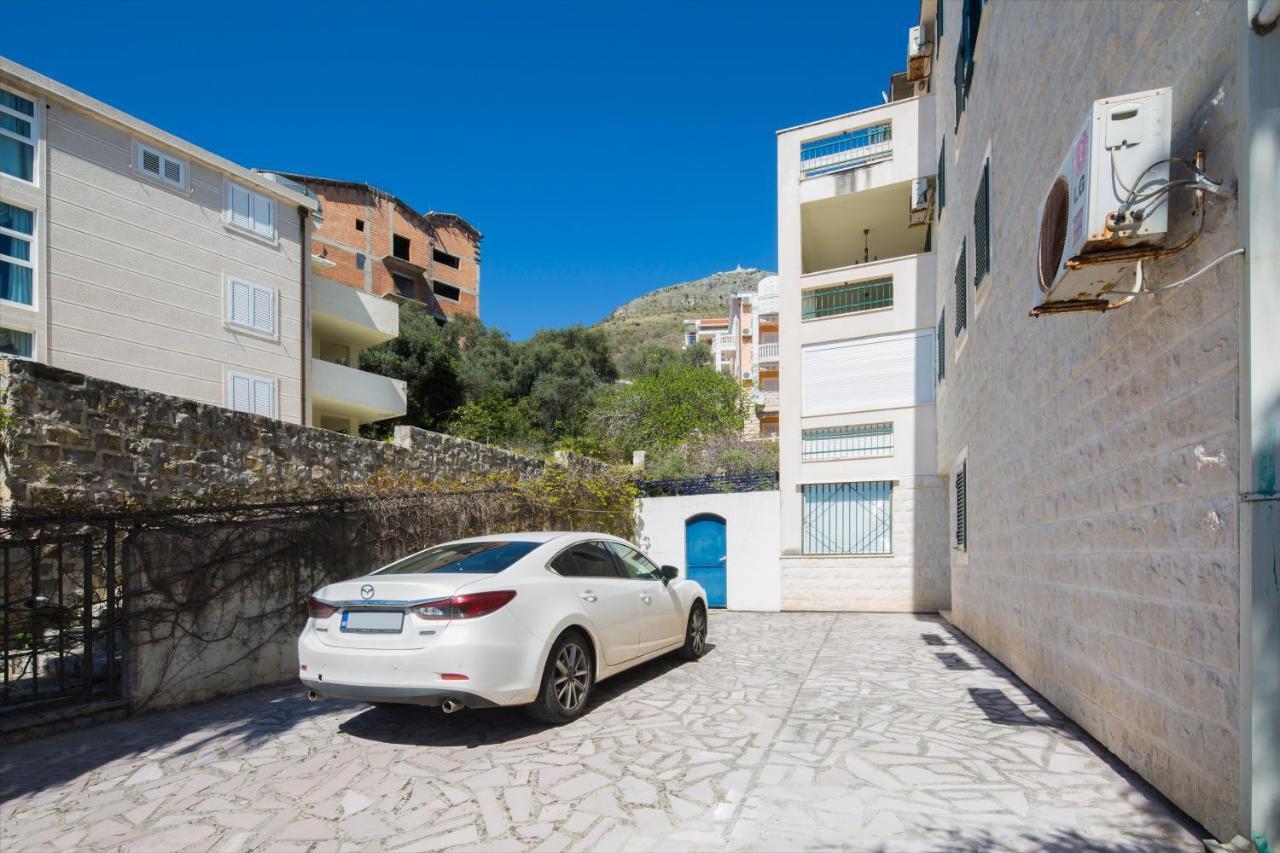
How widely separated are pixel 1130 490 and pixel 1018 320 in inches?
117

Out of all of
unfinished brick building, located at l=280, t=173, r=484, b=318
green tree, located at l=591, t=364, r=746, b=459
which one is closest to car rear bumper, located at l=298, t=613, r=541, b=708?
green tree, located at l=591, t=364, r=746, b=459

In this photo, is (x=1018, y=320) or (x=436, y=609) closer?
(x=436, y=609)

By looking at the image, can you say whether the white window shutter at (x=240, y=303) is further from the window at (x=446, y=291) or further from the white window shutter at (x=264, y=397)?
the window at (x=446, y=291)

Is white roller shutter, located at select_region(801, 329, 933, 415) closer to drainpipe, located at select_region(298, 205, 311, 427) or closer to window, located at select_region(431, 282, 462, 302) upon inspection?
drainpipe, located at select_region(298, 205, 311, 427)

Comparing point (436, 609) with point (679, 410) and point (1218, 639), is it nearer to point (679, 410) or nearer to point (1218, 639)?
point (1218, 639)

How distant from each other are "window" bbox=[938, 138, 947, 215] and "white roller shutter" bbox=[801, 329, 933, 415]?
233cm

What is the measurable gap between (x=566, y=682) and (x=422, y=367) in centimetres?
2652

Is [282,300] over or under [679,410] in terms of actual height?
over

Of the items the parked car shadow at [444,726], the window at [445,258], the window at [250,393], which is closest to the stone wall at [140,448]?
the parked car shadow at [444,726]

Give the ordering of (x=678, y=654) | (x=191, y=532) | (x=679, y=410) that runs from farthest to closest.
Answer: (x=679, y=410)
(x=678, y=654)
(x=191, y=532)

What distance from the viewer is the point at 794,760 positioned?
14.9 ft

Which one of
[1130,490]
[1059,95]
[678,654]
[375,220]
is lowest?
[678,654]

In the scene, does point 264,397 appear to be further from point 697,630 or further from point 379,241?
point 379,241

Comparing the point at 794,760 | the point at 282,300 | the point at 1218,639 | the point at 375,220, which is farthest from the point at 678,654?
the point at 375,220
